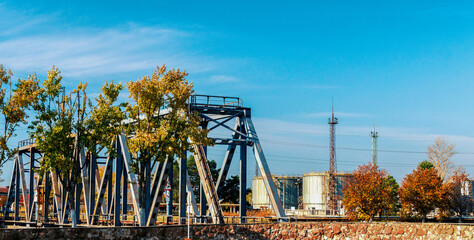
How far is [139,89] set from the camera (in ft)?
120

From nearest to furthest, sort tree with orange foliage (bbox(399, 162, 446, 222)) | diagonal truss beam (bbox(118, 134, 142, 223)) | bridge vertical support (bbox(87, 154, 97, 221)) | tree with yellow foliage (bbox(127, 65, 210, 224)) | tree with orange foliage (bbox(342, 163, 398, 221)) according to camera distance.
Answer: tree with yellow foliage (bbox(127, 65, 210, 224)) < diagonal truss beam (bbox(118, 134, 142, 223)) < bridge vertical support (bbox(87, 154, 97, 221)) < tree with orange foliage (bbox(342, 163, 398, 221)) < tree with orange foliage (bbox(399, 162, 446, 222))

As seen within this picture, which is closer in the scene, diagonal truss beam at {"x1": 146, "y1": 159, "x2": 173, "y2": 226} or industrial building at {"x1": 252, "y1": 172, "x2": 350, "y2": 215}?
diagonal truss beam at {"x1": 146, "y1": 159, "x2": 173, "y2": 226}

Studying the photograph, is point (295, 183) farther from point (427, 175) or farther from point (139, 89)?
point (139, 89)

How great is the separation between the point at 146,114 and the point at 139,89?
5.74ft

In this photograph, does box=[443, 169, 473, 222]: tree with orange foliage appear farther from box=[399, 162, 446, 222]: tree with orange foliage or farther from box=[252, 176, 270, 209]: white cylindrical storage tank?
box=[252, 176, 270, 209]: white cylindrical storage tank

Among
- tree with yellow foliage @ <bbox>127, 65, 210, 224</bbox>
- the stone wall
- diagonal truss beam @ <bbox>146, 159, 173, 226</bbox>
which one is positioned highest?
tree with yellow foliage @ <bbox>127, 65, 210, 224</bbox>

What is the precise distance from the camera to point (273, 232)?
106ft

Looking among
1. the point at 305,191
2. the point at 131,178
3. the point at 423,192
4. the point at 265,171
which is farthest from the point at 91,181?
the point at 305,191

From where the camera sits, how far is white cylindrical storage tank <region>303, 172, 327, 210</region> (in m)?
99.5

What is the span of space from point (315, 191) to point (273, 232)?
69462 millimetres

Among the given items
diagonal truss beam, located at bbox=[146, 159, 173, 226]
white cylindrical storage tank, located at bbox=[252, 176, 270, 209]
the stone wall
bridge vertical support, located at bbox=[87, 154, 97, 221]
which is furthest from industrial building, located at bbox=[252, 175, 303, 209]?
the stone wall

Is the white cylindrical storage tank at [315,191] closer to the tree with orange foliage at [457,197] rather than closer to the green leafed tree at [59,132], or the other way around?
the tree with orange foliage at [457,197]

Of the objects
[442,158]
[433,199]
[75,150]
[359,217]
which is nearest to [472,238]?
[75,150]

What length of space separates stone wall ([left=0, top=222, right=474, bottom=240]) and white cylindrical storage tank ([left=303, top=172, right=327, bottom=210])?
67.4m
